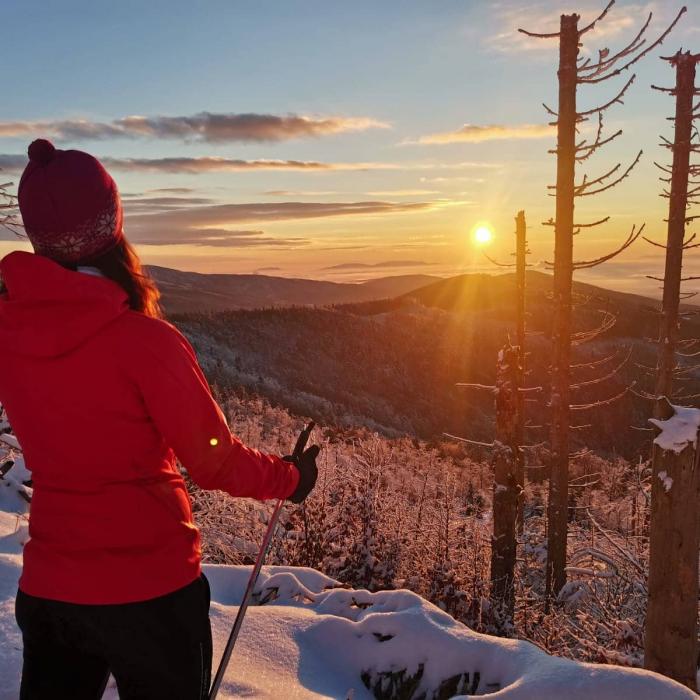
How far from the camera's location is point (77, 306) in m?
1.76

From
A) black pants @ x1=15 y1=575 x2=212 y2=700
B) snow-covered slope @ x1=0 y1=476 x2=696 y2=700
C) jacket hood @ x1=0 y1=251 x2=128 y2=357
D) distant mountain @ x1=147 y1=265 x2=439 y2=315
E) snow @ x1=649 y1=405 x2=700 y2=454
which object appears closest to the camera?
jacket hood @ x1=0 y1=251 x2=128 y2=357

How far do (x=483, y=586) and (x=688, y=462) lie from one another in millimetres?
4885

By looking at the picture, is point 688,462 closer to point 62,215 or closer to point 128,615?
point 128,615

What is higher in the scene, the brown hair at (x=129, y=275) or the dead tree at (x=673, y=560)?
the brown hair at (x=129, y=275)

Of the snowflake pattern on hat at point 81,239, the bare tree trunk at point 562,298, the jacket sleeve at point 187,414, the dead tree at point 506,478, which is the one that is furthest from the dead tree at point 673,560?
the bare tree trunk at point 562,298

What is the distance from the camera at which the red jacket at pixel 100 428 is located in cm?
173

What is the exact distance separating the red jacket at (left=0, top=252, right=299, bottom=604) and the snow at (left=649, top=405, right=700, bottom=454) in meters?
2.66

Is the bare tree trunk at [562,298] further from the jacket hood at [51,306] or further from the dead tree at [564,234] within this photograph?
the jacket hood at [51,306]

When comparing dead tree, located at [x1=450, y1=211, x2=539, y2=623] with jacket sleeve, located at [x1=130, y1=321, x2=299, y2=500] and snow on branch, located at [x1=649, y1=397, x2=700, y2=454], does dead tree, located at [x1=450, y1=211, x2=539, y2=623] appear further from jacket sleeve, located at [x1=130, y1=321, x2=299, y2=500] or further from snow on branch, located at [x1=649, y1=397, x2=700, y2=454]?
jacket sleeve, located at [x1=130, y1=321, x2=299, y2=500]

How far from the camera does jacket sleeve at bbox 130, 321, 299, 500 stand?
1.73m

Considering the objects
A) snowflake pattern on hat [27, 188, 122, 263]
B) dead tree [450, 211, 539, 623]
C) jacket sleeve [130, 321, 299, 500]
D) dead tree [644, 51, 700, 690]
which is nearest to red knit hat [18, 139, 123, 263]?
snowflake pattern on hat [27, 188, 122, 263]

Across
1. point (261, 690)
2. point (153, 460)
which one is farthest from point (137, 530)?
point (261, 690)

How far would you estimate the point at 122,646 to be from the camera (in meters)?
1.84

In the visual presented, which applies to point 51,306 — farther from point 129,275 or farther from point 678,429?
point 678,429
